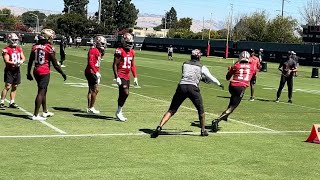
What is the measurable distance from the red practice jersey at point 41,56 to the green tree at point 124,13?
124286mm

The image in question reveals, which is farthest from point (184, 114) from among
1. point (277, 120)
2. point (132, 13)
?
point (132, 13)

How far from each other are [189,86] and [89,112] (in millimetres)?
4146

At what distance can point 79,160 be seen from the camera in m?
9.34

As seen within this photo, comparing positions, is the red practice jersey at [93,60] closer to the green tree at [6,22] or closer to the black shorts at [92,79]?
the black shorts at [92,79]

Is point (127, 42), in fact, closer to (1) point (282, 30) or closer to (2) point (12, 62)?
(2) point (12, 62)

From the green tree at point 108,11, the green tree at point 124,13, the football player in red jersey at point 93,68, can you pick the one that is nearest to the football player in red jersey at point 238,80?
the football player in red jersey at point 93,68

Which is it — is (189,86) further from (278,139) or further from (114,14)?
(114,14)

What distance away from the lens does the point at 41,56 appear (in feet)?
44.1

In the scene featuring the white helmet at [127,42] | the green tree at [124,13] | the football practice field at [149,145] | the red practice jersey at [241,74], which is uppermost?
the green tree at [124,13]

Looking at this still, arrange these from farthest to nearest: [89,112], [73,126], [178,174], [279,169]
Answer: [89,112] < [73,126] < [279,169] < [178,174]

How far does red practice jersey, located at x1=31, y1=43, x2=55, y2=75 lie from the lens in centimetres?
1344

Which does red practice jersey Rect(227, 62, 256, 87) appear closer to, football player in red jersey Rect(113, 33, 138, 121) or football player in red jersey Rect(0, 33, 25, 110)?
football player in red jersey Rect(113, 33, 138, 121)

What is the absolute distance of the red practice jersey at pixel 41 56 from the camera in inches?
529

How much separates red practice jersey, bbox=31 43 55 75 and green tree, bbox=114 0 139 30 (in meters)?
124
